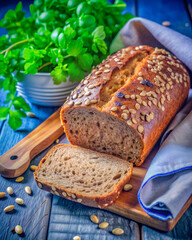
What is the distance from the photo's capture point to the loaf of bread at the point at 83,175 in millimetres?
2082

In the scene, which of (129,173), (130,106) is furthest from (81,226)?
(130,106)

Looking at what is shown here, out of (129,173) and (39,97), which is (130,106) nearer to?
(129,173)

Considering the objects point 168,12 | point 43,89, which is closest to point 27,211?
point 43,89

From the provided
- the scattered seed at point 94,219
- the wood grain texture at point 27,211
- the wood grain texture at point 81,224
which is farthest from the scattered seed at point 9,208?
the scattered seed at point 94,219

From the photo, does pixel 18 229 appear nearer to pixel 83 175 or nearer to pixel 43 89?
pixel 83 175

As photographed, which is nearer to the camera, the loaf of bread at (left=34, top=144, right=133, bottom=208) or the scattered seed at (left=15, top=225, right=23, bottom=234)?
the scattered seed at (left=15, top=225, right=23, bottom=234)

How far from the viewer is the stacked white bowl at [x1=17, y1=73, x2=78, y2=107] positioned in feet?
9.78

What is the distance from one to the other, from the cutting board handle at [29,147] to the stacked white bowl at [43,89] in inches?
8.0

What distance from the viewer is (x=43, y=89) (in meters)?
3.05

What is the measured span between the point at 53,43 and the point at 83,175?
146 centimetres

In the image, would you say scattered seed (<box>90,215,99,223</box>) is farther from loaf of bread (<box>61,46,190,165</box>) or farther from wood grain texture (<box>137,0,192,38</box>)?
wood grain texture (<box>137,0,192,38</box>)

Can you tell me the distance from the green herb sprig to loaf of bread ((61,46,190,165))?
9.0 inches

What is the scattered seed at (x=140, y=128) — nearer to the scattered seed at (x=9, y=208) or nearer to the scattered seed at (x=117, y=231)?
the scattered seed at (x=117, y=231)

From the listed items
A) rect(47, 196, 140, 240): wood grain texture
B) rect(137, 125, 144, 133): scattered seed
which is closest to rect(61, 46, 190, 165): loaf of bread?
rect(137, 125, 144, 133): scattered seed
